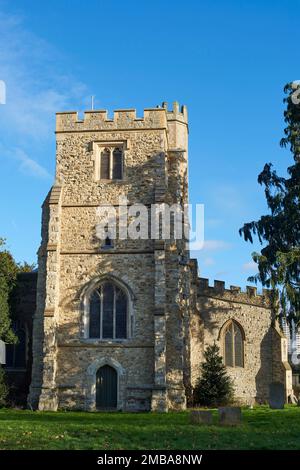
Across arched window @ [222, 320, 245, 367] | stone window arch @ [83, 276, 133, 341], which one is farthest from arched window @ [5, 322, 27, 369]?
arched window @ [222, 320, 245, 367]

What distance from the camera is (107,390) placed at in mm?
24125

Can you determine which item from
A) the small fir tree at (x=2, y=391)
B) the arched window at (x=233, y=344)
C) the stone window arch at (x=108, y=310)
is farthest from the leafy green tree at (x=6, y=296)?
the arched window at (x=233, y=344)

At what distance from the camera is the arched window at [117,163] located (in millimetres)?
26250

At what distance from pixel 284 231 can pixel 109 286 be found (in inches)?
314

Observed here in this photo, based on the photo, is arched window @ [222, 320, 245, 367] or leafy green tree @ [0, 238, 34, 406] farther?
arched window @ [222, 320, 245, 367]

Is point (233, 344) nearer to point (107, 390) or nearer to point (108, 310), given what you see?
point (108, 310)

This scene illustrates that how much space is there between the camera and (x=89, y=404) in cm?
2395

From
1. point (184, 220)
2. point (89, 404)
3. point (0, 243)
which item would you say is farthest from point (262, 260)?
point (0, 243)

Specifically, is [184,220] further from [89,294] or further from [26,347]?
[26,347]

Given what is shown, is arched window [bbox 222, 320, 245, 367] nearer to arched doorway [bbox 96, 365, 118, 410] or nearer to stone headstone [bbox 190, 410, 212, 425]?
arched doorway [bbox 96, 365, 118, 410]

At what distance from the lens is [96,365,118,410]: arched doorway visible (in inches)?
947

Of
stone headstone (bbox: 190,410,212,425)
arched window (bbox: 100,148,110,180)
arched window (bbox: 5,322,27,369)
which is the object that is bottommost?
stone headstone (bbox: 190,410,212,425)

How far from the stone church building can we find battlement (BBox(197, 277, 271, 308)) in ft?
7.11

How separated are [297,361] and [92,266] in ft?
62.3
